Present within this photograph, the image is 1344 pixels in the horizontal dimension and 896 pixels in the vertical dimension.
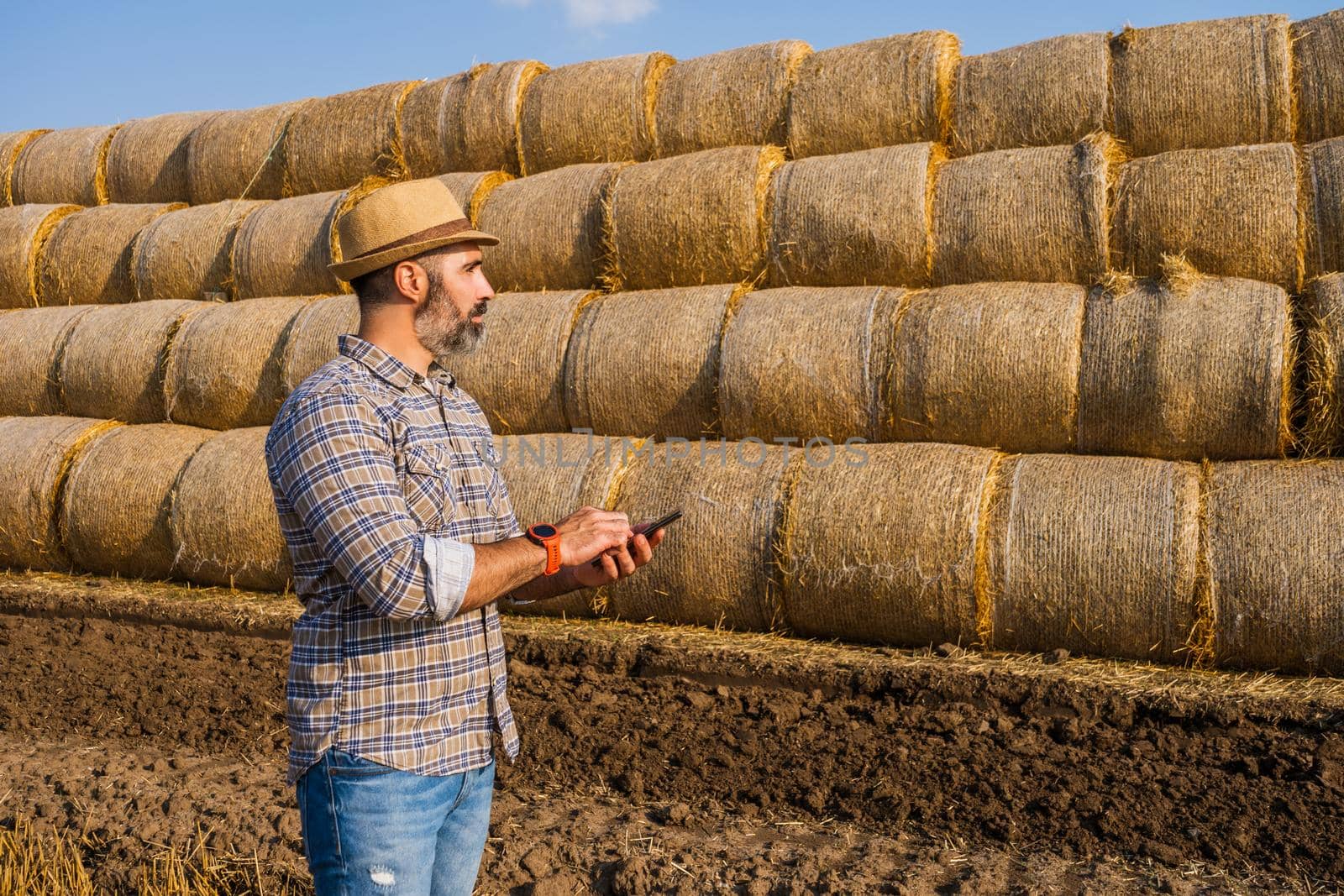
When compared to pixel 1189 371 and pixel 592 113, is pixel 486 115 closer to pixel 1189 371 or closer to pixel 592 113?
pixel 592 113

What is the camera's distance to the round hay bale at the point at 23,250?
8953 millimetres

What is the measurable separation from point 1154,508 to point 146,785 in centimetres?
422

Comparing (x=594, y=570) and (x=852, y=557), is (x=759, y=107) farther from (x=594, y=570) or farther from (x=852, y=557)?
(x=594, y=570)

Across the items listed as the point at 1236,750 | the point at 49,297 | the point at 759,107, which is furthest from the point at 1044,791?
the point at 49,297

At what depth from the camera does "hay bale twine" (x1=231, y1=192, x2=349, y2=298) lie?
25.3 ft

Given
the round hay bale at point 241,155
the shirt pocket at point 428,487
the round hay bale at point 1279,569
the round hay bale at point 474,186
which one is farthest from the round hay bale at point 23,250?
the round hay bale at point 1279,569

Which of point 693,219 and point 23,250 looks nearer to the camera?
point 693,219

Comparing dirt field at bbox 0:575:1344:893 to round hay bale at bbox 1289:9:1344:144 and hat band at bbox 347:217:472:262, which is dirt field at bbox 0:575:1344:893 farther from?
round hay bale at bbox 1289:9:1344:144

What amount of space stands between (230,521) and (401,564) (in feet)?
16.7

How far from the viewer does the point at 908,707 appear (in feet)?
15.6

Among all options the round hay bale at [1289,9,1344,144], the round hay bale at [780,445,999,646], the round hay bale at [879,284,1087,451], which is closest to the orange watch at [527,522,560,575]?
the round hay bale at [780,445,999,646]

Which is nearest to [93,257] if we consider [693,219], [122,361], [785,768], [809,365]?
[122,361]

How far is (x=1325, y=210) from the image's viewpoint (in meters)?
5.30

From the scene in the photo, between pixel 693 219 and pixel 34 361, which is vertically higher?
pixel 693 219
